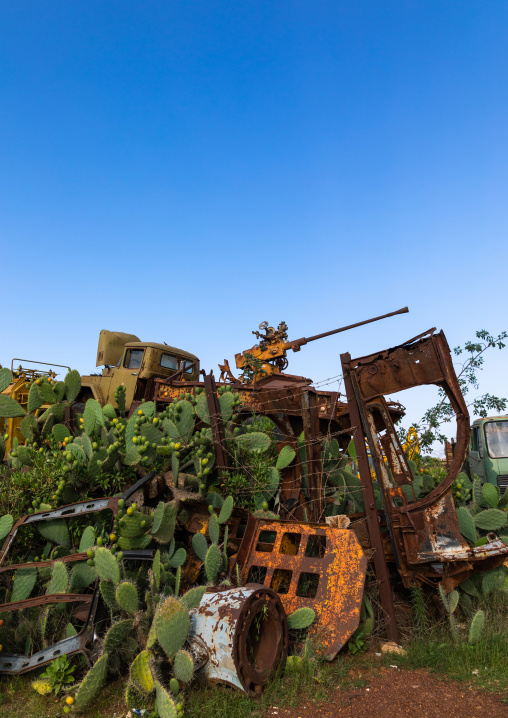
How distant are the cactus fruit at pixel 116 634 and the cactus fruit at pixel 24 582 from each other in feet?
4.03

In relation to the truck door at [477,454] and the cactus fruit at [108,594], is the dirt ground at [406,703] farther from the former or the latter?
the truck door at [477,454]

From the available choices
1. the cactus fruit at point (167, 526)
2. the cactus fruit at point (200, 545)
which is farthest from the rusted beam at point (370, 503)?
the cactus fruit at point (167, 526)

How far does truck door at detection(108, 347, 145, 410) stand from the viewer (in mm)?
9711

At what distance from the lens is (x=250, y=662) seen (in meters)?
3.72

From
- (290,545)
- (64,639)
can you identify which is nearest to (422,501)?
(290,545)

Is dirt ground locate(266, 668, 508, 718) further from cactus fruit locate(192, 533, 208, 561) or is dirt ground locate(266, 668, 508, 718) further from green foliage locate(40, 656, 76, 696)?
cactus fruit locate(192, 533, 208, 561)

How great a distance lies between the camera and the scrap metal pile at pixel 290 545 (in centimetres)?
376

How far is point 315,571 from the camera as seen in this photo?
4465mm

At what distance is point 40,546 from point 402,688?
3.77 metres

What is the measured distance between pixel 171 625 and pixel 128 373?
6.99m

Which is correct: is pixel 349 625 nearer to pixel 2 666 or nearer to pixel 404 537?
pixel 404 537

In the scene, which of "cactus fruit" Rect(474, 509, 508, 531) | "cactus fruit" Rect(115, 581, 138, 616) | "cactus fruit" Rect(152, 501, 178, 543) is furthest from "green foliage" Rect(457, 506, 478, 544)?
"cactus fruit" Rect(115, 581, 138, 616)

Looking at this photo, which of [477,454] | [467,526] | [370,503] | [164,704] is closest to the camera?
[164,704]

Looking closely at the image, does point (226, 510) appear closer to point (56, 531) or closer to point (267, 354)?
point (56, 531)
